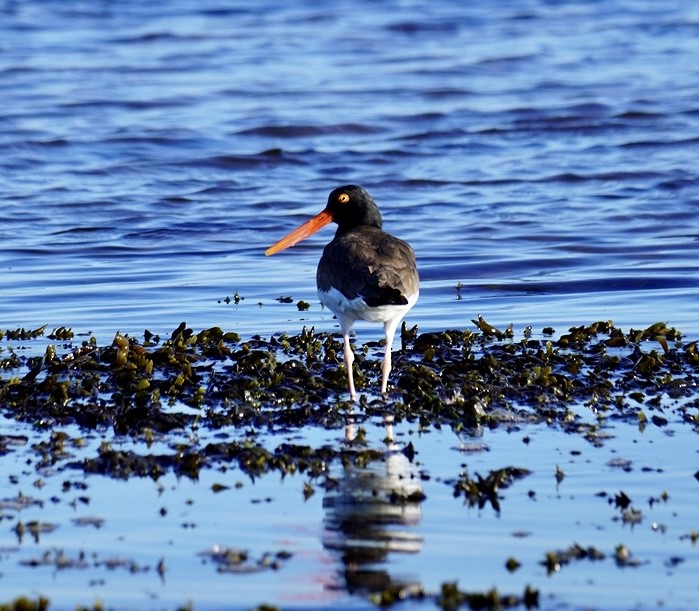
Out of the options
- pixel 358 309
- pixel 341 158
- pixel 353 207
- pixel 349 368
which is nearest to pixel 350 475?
pixel 349 368

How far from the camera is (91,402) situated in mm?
6984

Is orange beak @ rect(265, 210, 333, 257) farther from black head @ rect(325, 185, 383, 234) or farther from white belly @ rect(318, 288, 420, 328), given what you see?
white belly @ rect(318, 288, 420, 328)

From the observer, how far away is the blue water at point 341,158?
414 inches

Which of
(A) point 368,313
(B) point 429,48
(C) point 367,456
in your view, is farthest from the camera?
(B) point 429,48

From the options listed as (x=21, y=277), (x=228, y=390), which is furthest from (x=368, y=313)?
(x=21, y=277)

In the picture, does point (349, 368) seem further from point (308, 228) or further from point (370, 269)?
point (308, 228)

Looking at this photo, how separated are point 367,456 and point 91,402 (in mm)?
1764

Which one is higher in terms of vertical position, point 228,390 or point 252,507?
point 228,390

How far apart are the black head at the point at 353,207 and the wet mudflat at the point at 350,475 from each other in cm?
85

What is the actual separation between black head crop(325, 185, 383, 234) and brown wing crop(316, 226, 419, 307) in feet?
1.61

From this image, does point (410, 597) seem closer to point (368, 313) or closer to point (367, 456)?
point (367, 456)

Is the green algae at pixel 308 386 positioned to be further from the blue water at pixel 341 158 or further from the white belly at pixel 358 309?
the blue water at pixel 341 158

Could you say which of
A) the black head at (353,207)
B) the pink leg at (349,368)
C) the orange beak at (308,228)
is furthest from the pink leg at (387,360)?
the orange beak at (308,228)

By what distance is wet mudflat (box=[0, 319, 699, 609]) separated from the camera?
4586mm
